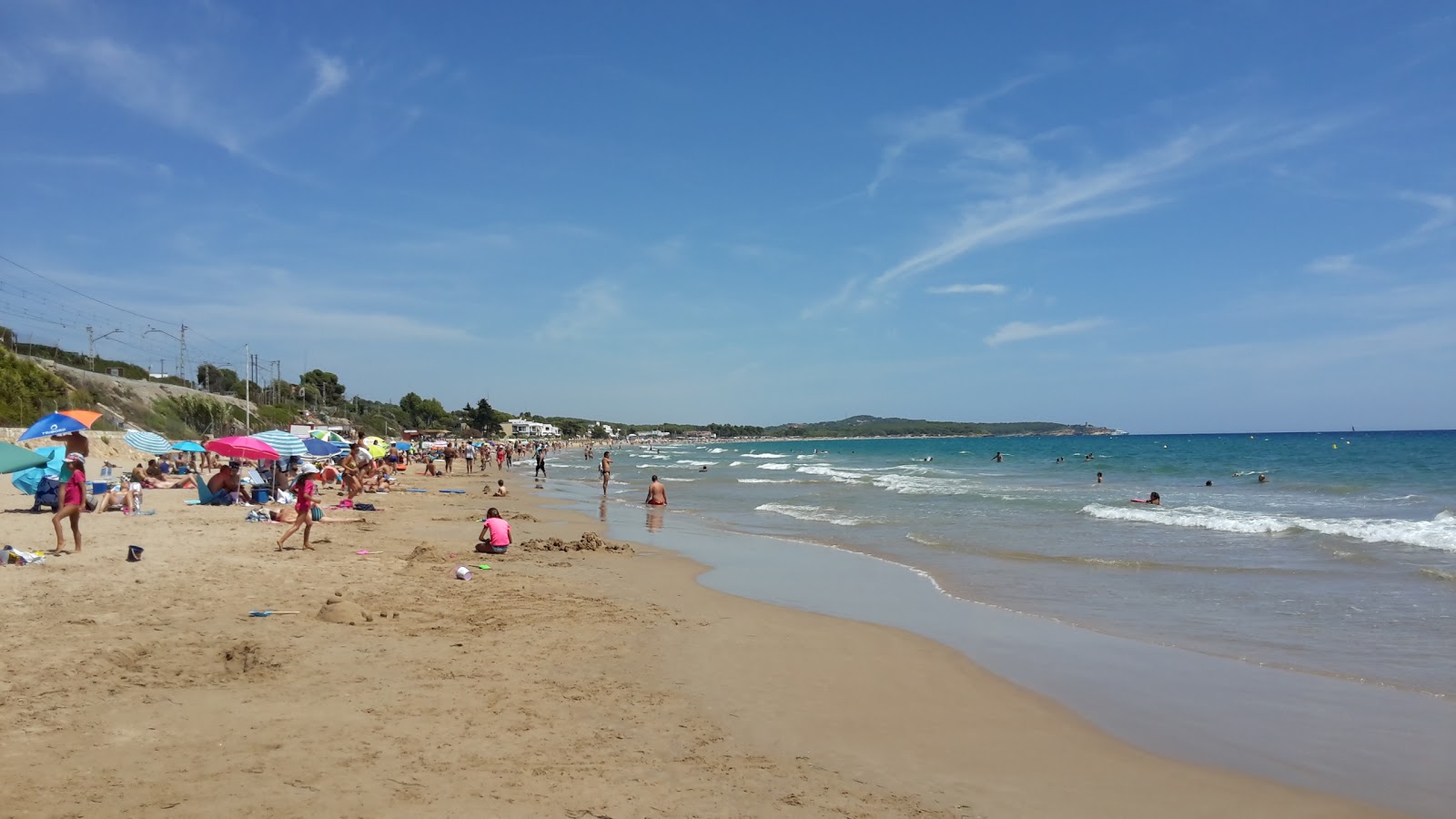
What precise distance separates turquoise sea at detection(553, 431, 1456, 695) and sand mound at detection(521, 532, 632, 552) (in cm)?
438

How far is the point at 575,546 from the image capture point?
14.9 meters

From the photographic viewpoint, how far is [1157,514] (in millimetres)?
22406

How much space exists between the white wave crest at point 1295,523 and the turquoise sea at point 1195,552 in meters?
0.06

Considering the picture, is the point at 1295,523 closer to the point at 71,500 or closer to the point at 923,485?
the point at 923,485

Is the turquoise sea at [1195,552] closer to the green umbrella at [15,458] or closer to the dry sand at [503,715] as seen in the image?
the dry sand at [503,715]

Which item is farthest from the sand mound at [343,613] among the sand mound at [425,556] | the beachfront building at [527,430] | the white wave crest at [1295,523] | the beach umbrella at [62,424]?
the beachfront building at [527,430]

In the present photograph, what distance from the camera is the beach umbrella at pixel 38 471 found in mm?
15445

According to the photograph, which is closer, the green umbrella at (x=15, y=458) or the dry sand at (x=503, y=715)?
the dry sand at (x=503, y=715)

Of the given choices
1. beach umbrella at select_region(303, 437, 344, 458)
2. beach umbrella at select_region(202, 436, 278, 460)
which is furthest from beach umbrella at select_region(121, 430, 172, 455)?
beach umbrella at select_region(202, 436, 278, 460)

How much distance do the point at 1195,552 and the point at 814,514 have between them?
10.3 metres

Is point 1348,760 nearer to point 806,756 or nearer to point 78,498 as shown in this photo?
point 806,756

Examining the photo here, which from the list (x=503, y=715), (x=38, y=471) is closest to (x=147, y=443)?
(x=38, y=471)

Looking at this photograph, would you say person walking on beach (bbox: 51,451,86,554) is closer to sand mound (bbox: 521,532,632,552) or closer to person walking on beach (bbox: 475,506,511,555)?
person walking on beach (bbox: 475,506,511,555)

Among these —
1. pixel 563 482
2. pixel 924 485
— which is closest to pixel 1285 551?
pixel 924 485
